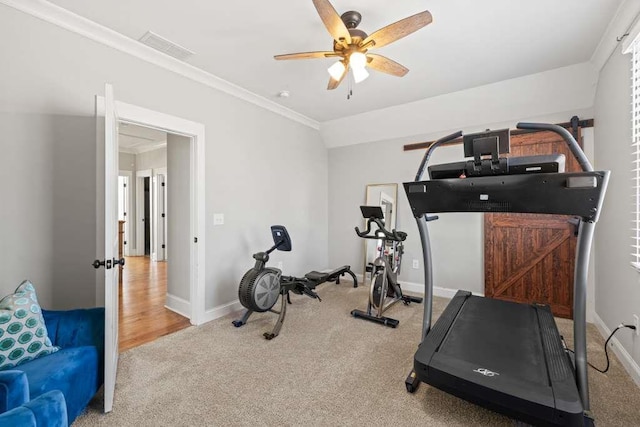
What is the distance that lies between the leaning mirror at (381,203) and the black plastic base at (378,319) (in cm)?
135

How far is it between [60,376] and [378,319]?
2.52 meters

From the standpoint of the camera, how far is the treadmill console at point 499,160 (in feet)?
5.45

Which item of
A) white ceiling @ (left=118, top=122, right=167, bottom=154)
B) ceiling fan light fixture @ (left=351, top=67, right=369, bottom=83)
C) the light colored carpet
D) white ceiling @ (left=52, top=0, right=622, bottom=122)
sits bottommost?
the light colored carpet

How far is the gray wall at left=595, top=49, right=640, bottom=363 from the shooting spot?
85.0 inches

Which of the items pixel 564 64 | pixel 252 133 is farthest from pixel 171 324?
pixel 564 64

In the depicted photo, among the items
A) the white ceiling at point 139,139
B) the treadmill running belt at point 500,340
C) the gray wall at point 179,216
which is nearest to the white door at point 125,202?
the white ceiling at point 139,139

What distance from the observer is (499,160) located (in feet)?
5.71

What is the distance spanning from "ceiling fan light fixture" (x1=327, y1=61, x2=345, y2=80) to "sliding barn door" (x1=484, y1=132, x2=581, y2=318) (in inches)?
98.8

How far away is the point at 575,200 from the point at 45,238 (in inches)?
137

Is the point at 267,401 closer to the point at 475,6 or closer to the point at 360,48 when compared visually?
the point at 360,48

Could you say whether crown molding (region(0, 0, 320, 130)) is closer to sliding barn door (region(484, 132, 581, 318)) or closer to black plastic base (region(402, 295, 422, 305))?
black plastic base (region(402, 295, 422, 305))

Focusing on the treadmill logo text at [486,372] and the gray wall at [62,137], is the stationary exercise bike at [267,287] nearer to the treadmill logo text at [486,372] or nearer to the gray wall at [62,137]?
the gray wall at [62,137]

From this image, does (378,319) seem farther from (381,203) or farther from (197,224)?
(197,224)

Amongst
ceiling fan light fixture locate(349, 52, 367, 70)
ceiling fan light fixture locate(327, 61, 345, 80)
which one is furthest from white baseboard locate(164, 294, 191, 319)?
ceiling fan light fixture locate(349, 52, 367, 70)
